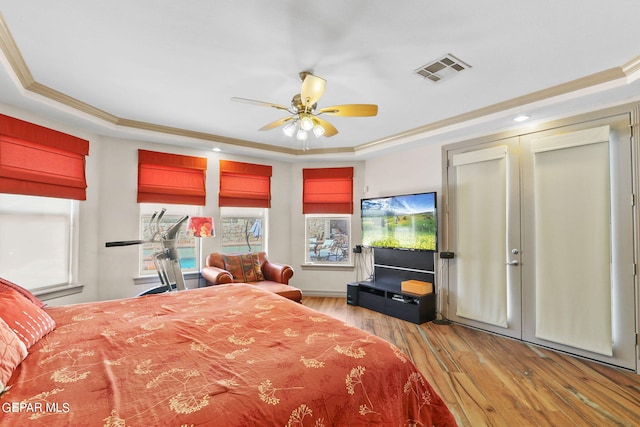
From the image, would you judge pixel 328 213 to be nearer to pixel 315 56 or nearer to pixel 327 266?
pixel 327 266

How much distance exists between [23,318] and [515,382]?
11.0ft

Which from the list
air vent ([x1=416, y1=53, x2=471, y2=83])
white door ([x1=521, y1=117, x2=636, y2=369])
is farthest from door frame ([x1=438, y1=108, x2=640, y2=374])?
air vent ([x1=416, y1=53, x2=471, y2=83])

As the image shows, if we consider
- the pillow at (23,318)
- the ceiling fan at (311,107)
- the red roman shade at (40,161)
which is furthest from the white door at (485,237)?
the red roman shade at (40,161)

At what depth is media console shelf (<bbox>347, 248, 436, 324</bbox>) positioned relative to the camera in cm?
389

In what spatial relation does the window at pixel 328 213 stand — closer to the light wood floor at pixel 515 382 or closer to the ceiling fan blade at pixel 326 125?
the light wood floor at pixel 515 382

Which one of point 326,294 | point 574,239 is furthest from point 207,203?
point 574,239

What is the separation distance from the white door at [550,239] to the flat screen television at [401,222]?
12.1 inches

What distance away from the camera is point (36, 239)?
3184 millimetres

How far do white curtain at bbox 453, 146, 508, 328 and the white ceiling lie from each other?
17.6 inches

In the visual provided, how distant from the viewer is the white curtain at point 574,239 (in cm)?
276

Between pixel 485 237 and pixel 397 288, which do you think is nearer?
pixel 485 237

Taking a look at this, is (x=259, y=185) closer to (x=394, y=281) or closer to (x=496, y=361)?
(x=394, y=281)


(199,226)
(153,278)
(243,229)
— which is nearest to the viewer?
(199,226)

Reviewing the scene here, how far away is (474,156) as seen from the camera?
3.71 metres
